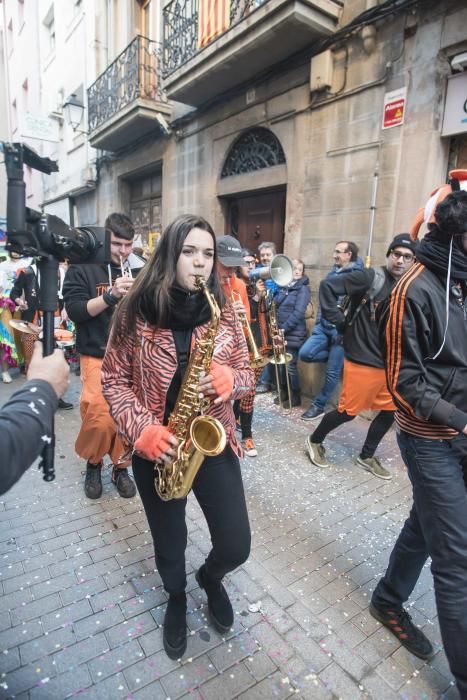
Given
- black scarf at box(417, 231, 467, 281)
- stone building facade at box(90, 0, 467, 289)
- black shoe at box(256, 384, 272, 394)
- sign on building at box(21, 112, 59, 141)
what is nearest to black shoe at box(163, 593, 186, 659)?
black scarf at box(417, 231, 467, 281)

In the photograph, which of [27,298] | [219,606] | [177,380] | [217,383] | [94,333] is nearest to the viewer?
[217,383]

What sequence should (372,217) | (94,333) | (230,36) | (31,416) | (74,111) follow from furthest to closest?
(74,111) < (230,36) < (372,217) < (94,333) < (31,416)

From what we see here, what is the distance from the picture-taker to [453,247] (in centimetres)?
187

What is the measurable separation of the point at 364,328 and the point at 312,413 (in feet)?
6.23

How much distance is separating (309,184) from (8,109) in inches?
797

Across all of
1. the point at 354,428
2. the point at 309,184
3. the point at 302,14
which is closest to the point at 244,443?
the point at 354,428

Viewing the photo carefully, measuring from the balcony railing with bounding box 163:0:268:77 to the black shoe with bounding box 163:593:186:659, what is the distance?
7604mm

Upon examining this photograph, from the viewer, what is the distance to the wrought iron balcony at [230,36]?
521cm

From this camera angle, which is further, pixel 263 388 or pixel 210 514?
pixel 263 388

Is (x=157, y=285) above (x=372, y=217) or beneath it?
beneath

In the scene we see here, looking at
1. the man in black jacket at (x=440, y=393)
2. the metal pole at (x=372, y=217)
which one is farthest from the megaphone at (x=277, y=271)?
the man in black jacket at (x=440, y=393)

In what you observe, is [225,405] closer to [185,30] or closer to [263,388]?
[263,388]

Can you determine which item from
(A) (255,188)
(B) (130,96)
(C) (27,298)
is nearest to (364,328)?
(A) (255,188)

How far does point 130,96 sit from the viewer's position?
941 centimetres
